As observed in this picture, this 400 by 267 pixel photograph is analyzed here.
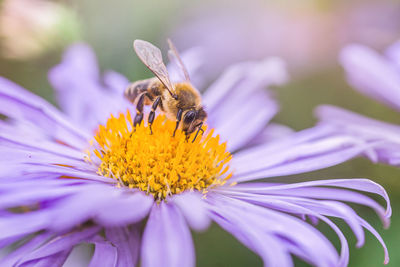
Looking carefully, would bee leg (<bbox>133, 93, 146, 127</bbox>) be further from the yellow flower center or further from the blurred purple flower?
the blurred purple flower

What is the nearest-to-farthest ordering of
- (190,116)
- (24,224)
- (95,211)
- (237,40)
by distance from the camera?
1. (95,211)
2. (24,224)
3. (190,116)
4. (237,40)

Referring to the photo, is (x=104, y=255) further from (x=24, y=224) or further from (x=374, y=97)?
(x=374, y=97)

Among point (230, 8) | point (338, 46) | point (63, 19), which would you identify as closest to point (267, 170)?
point (63, 19)

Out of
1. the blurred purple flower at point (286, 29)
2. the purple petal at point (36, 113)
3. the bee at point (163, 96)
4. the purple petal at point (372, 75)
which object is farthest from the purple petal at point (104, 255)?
the blurred purple flower at point (286, 29)

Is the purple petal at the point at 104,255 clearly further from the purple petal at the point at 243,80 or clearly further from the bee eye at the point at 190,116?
the purple petal at the point at 243,80

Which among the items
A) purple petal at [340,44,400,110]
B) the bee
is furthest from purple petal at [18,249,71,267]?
purple petal at [340,44,400,110]

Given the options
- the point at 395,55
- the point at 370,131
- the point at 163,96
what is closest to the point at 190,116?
the point at 163,96
